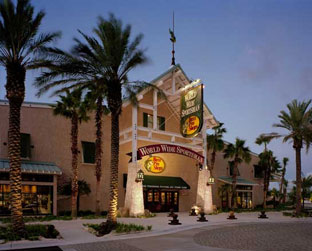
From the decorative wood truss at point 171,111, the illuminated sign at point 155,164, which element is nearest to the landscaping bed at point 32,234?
the decorative wood truss at point 171,111

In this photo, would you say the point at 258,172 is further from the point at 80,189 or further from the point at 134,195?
the point at 80,189

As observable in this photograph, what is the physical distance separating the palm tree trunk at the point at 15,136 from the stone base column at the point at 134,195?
484 inches

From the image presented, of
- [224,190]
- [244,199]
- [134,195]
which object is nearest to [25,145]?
[134,195]

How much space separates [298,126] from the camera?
1240 inches

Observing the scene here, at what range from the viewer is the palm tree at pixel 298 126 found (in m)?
31.2

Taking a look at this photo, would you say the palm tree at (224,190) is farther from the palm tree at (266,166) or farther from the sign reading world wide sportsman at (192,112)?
the sign reading world wide sportsman at (192,112)

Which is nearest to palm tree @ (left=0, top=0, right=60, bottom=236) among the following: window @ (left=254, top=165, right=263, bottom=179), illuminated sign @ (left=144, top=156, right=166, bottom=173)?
illuminated sign @ (left=144, top=156, right=166, bottom=173)

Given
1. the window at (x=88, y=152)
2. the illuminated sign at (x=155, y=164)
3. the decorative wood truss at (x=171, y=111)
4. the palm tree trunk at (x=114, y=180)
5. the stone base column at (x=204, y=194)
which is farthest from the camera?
the illuminated sign at (x=155, y=164)

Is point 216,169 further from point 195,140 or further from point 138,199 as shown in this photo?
point 138,199

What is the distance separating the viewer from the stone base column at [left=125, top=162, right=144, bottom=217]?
1066 inches

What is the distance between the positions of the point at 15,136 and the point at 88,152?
14.3 metres

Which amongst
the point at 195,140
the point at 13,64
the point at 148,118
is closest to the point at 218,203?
the point at 195,140

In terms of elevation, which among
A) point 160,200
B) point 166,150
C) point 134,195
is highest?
point 166,150

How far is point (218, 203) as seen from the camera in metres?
40.8
